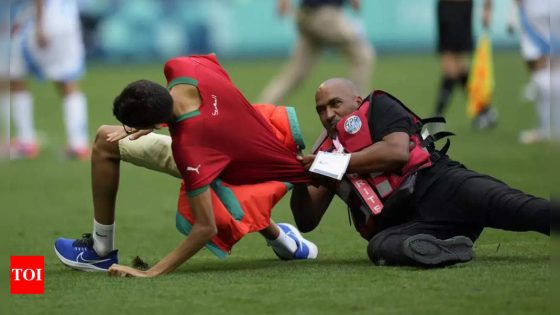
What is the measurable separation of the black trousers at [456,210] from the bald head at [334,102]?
543mm

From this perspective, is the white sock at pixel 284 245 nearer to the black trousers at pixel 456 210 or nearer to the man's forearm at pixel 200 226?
the black trousers at pixel 456 210

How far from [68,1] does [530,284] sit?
8.93 meters

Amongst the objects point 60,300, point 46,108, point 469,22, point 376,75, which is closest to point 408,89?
point 376,75

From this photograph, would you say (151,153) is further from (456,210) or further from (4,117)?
(4,117)

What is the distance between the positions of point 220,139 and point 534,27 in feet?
24.2

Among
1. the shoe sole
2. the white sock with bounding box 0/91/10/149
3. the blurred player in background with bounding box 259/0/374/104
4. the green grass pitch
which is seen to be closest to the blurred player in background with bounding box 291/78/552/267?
the green grass pitch

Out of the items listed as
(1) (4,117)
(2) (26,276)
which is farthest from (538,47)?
(1) (4,117)

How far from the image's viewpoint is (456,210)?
22.1 ft

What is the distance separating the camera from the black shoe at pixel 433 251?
6441 mm

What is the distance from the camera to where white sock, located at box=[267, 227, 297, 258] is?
725 cm

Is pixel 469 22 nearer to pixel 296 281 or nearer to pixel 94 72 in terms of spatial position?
pixel 296 281

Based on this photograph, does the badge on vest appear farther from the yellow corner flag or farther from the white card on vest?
the yellow corner flag

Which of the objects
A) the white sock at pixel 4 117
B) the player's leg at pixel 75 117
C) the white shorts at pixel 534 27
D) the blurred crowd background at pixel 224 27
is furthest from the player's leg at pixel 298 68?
the white sock at pixel 4 117

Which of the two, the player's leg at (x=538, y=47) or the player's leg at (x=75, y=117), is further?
the player's leg at (x=75, y=117)
